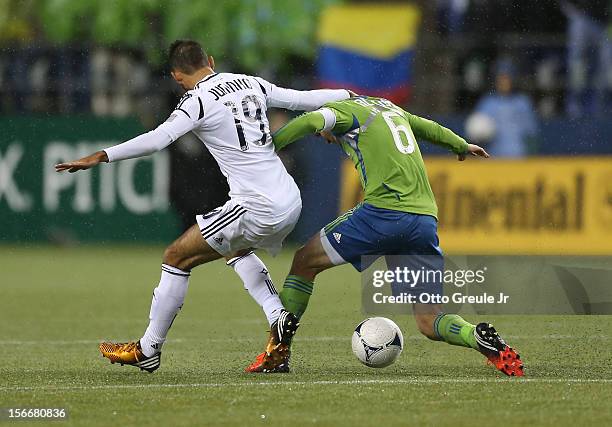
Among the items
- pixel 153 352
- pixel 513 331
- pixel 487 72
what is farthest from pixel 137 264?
pixel 153 352

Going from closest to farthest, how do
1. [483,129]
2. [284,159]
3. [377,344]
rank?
[377,344] < [483,129] < [284,159]

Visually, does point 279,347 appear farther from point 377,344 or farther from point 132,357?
point 132,357

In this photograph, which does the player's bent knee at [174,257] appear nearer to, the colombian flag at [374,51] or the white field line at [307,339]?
the white field line at [307,339]

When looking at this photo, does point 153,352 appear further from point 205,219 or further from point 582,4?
point 582,4

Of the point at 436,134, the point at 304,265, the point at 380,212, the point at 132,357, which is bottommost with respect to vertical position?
the point at 132,357

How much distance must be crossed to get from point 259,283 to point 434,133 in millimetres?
1460

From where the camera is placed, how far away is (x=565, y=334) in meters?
10.9

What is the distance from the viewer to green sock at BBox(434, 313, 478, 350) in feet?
27.7

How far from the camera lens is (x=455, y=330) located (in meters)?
8.52

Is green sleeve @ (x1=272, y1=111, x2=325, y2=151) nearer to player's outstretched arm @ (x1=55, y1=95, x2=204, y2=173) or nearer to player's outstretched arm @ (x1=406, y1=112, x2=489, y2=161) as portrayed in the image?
player's outstretched arm @ (x1=55, y1=95, x2=204, y2=173)

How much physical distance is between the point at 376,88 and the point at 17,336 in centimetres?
1030

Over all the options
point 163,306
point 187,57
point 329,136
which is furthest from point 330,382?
point 187,57

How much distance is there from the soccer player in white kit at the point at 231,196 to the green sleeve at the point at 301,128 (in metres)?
0.14

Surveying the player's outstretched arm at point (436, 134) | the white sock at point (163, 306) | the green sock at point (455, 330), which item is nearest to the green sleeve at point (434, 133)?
the player's outstretched arm at point (436, 134)
